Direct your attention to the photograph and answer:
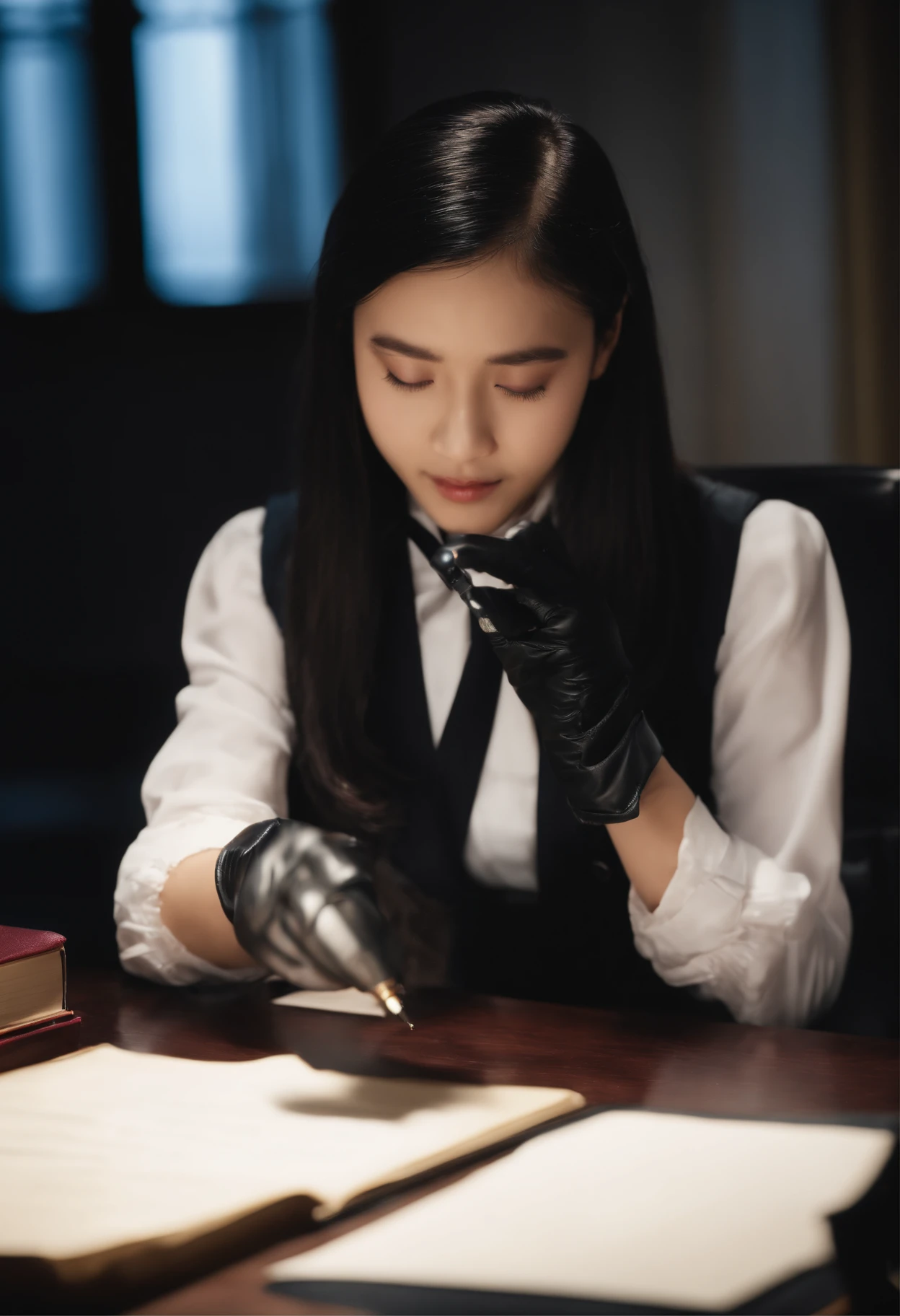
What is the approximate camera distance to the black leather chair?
1336 mm

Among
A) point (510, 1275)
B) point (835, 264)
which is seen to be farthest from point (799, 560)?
point (835, 264)

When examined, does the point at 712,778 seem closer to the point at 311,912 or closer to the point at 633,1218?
the point at 311,912

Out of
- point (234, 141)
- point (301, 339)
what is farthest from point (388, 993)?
point (234, 141)

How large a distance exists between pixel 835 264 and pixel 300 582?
1.62 metres

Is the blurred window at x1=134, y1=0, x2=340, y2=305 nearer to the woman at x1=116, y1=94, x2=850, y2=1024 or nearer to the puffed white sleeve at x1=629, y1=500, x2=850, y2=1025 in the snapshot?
the woman at x1=116, y1=94, x2=850, y2=1024

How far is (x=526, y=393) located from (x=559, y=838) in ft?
1.29

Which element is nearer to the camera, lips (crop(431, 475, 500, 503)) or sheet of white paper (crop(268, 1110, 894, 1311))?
sheet of white paper (crop(268, 1110, 894, 1311))

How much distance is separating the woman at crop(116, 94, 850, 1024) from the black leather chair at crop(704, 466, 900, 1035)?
0.51ft

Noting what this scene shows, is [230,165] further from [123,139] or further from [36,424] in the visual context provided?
[36,424]

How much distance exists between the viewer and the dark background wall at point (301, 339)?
2.30 metres

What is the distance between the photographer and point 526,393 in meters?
0.96

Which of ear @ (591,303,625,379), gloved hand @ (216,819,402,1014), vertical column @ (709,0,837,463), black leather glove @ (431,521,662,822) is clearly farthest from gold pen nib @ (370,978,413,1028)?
vertical column @ (709,0,837,463)

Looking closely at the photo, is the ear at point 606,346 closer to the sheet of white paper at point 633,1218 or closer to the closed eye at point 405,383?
the closed eye at point 405,383

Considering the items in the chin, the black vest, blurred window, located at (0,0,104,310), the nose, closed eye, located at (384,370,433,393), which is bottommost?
the black vest
